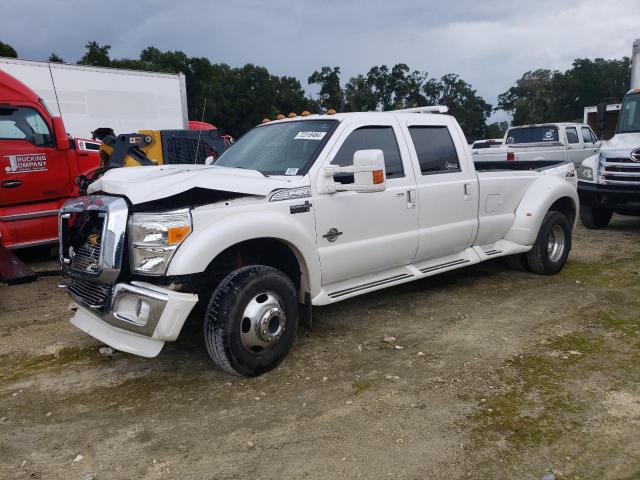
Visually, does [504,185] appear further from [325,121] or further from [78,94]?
[78,94]

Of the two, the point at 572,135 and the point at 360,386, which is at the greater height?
the point at 572,135

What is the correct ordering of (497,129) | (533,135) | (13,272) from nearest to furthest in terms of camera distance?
1. (13,272)
2. (533,135)
3. (497,129)

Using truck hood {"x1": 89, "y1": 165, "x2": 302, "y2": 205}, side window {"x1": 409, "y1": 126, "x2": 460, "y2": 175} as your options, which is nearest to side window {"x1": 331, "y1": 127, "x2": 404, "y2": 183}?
side window {"x1": 409, "y1": 126, "x2": 460, "y2": 175}

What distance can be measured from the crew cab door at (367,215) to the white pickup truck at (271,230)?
0.01 metres

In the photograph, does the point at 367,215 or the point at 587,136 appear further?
the point at 587,136

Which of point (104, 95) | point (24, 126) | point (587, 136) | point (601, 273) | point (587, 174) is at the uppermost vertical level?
point (104, 95)

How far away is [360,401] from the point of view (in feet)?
11.0

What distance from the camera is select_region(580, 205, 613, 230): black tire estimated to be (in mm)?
9289

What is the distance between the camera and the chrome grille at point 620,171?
8484 millimetres

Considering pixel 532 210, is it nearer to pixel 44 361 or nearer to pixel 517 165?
pixel 517 165

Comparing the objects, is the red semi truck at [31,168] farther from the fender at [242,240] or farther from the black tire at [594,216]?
the black tire at [594,216]

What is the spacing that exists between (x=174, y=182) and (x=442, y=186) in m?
2.61

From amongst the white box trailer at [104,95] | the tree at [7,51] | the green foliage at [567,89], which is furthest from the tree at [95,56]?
the green foliage at [567,89]

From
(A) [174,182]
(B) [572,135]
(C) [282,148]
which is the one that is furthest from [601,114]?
(A) [174,182]
